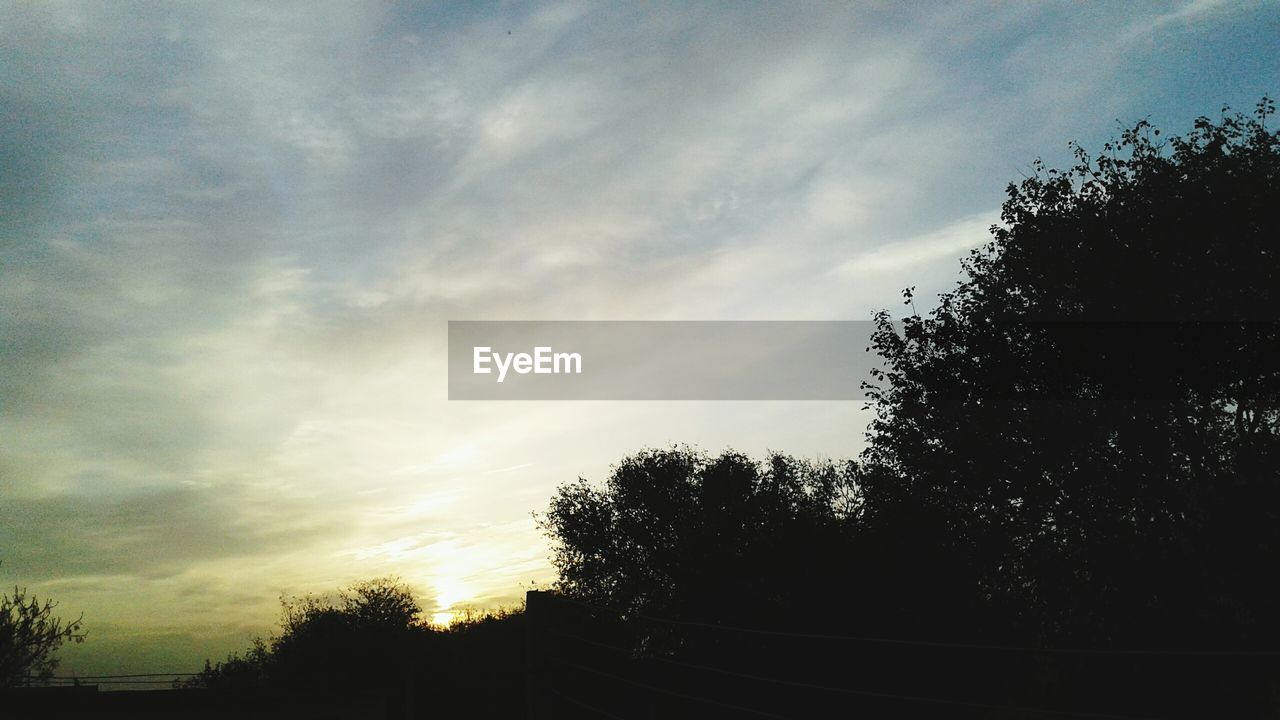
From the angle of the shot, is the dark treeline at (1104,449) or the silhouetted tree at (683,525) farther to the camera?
the silhouetted tree at (683,525)

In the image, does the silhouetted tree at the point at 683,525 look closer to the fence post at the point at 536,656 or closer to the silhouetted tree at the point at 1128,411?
the silhouetted tree at the point at 1128,411

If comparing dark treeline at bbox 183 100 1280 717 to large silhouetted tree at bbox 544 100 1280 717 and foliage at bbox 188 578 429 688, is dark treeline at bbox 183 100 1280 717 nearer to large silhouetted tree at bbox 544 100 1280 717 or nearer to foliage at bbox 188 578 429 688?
large silhouetted tree at bbox 544 100 1280 717

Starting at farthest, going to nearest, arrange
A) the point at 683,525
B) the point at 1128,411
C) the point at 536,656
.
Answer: the point at 683,525
the point at 1128,411
the point at 536,656

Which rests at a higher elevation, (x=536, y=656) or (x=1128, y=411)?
(x=1128, y=411)

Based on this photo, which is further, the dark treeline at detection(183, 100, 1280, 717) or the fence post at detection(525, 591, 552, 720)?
the dark treeline at detection(183, 100, 1280, 717)

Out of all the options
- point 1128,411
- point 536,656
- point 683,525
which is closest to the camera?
point 536,656

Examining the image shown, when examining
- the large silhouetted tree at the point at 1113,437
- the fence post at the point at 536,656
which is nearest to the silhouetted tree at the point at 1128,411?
the large silhouetted tree at the point at 1113,437

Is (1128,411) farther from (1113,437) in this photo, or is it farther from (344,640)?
(344,640)

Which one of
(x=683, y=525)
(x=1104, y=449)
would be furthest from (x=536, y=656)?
(x=683, y=525)

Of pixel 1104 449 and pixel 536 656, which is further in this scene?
pixel 1104 449

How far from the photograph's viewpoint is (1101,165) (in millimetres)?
20766

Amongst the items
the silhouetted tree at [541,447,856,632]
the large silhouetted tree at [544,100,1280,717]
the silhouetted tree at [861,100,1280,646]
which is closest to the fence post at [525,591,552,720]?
the large silhouetted tree at [544,100,1280,717]

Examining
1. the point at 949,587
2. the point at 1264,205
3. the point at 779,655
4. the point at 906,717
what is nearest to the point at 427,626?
the point at 779,655

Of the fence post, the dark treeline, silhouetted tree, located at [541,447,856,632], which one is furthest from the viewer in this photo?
silhouetted tree, located at [541,447,856,632]
